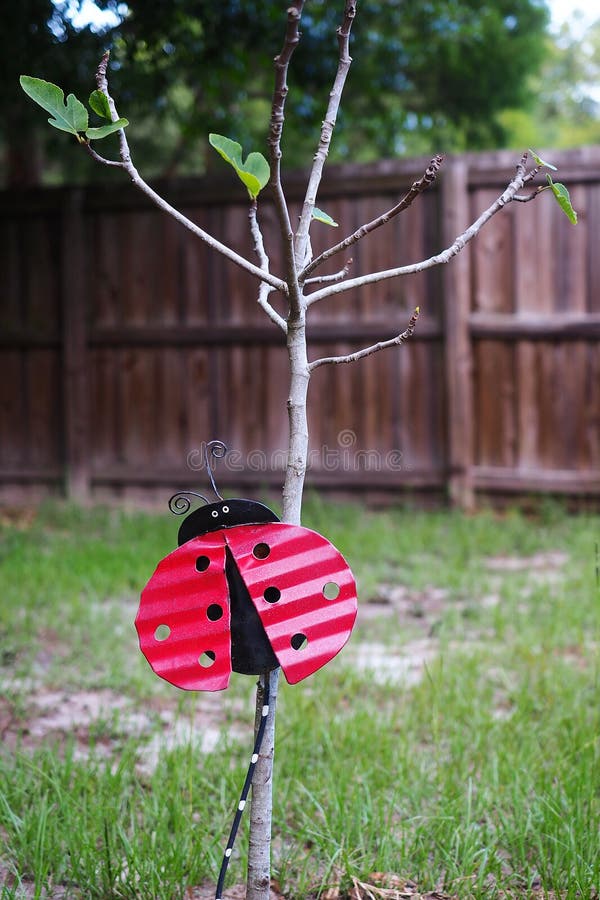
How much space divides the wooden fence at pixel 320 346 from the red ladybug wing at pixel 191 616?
4.61 metres

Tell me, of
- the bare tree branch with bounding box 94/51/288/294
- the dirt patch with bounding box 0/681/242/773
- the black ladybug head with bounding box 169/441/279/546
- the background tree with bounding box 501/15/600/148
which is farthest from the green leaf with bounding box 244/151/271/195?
the background tree with bounding box 501/15/600/148

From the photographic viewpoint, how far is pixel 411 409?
602cm

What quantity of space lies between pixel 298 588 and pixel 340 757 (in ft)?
3.55

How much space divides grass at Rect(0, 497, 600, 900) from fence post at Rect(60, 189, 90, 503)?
2353 millimetres

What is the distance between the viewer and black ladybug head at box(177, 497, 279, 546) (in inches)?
52.8

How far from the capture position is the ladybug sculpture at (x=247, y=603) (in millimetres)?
1320

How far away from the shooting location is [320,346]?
6082 mm

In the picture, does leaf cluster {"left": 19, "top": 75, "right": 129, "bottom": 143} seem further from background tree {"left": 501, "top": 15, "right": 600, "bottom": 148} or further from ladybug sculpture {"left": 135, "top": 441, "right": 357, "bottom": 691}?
background tree {"left": 501, "top": 15, "right": 600, "bottom": 148}

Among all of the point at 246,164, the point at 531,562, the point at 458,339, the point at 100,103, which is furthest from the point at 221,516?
the point at 458,339

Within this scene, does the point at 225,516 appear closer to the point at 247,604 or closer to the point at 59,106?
the point at 247,604

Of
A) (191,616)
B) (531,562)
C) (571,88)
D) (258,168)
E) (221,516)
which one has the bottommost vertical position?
(531,562)

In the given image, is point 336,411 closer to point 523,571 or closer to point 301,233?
point 523,571

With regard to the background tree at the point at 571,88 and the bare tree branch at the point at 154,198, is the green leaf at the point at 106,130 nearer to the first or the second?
the bare tree branch at the point at 154,198

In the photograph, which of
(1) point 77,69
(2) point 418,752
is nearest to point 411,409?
(1) point 77,69
